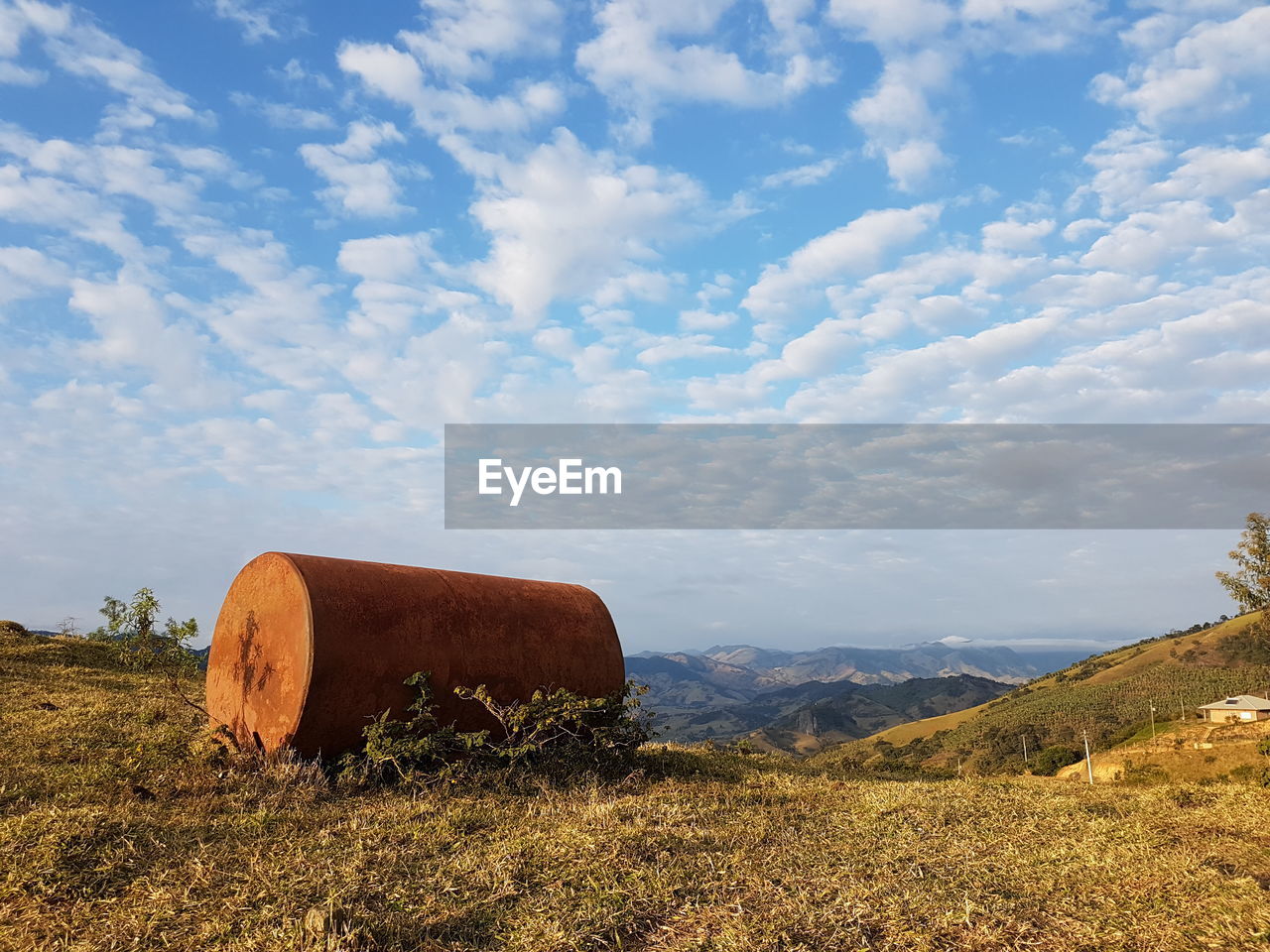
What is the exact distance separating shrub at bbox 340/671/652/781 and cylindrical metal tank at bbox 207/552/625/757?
0.19m

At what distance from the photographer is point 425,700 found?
8391 mm

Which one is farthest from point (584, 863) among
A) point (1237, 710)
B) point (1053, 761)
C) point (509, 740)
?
point (1237, 710)

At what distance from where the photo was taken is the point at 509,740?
8.77 meters

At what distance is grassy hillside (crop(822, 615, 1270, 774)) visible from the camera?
258ft

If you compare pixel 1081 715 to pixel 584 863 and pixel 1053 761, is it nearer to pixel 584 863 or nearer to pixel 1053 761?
pixel 1053 761

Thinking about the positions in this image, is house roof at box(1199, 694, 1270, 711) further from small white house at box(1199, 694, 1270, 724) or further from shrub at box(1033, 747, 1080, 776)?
shrub at box(1033, 747, 1080, 776)

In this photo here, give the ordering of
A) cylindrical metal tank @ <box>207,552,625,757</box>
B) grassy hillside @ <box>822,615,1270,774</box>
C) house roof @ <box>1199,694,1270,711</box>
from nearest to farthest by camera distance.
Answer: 1. cylindrical metal tank @ <box>207,552,625,757</box>
2. house roof @ <box>1199,694,1270,711</box>
3. grassy hillside @ <box>822,615,1270,774</box>

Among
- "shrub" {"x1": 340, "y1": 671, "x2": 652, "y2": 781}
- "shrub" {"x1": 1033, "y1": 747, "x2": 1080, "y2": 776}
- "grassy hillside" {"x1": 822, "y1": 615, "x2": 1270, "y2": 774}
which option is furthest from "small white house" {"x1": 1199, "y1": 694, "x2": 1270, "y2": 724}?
"shrub" {"x1": 340, "y1": 671, "x2": 652, "y2": 781}

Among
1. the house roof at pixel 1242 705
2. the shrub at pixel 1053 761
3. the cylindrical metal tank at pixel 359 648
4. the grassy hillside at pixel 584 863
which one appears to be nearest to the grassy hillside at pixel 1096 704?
the shrub at pixel 1053 761

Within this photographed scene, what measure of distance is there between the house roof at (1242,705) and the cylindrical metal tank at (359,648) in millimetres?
86518

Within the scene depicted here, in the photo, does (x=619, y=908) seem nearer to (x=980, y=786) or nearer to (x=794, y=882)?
(x=794, y=882)

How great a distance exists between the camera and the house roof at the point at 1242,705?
2783 inches

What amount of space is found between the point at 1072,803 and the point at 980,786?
143 cm

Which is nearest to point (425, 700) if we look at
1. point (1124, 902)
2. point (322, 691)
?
point (322, 691)
